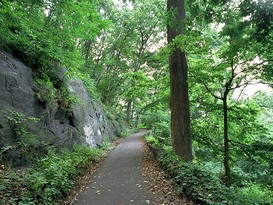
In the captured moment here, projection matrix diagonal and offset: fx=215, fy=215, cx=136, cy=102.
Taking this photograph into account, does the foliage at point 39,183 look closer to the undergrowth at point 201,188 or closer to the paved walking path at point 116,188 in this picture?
the paved walking path at point 116,188

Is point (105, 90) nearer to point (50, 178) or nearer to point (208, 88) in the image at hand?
point (208, 88)

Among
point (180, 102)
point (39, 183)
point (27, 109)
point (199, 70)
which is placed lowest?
point (39, 183)

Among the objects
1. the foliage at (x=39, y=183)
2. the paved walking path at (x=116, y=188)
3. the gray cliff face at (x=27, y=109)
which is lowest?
the paved walking path at (x=116, y=188)

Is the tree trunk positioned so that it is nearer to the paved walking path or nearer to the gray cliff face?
the paved walking path

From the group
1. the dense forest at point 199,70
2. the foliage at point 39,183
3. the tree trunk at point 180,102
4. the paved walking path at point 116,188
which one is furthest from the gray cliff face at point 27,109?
the tree trunk at point 180,102

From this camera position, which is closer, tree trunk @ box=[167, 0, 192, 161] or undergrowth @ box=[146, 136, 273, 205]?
undergrowth @ box=[146, 136, 273, 205]

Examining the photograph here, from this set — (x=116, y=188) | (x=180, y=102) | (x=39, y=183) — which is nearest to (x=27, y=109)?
(x=39, y=183)

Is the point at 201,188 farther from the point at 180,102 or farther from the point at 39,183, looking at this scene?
the point at 39,183

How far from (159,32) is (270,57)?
20718mm

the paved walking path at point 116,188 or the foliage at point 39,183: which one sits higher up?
the foliage at point 39,183

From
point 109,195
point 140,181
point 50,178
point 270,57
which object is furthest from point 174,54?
point 50,178

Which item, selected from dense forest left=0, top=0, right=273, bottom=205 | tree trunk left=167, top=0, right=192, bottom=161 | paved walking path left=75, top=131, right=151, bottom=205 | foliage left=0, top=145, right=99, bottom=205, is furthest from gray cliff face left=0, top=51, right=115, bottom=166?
tree trunk left=167, top=0, right=192, bottom=161

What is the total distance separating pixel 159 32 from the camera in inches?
1021

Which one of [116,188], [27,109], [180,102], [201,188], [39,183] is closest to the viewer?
[201,188]
